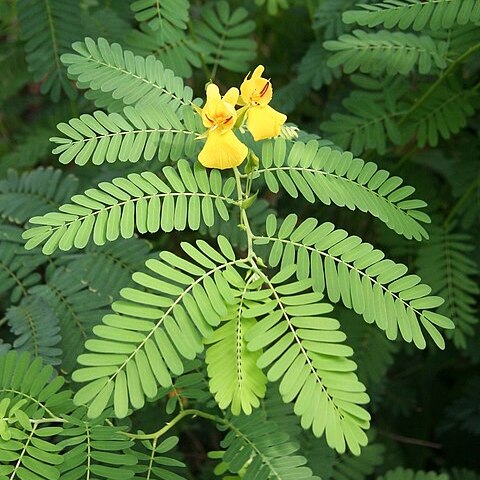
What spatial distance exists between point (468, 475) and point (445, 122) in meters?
0.71

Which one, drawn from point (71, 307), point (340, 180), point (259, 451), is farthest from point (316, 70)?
point (259, 451)

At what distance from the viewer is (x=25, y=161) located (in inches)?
68.9

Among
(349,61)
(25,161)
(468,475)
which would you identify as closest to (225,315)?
(349,61)

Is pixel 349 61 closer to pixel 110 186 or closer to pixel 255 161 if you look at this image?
pixel 255 161

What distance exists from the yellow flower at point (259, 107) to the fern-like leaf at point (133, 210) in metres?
0.08

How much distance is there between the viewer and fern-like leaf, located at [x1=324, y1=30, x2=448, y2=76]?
Result: 135 cm

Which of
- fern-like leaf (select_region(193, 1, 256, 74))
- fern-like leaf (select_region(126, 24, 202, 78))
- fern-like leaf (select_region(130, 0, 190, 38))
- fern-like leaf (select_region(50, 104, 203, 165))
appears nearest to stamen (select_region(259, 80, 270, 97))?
fern-like leaf (select_region(50, 104, 203, 165))

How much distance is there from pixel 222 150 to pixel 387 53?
0.55m

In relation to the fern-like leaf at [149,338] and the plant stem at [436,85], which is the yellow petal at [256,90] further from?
the plant stem at [436,85]

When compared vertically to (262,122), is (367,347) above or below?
below

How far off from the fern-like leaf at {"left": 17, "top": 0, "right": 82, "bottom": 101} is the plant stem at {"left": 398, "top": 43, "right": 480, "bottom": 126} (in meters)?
0.65

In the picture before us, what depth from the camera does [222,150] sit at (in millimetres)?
946

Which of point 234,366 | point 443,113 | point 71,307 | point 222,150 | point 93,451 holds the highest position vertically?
point 443,113

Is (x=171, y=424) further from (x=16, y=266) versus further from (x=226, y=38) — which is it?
(x=226, y=38)
